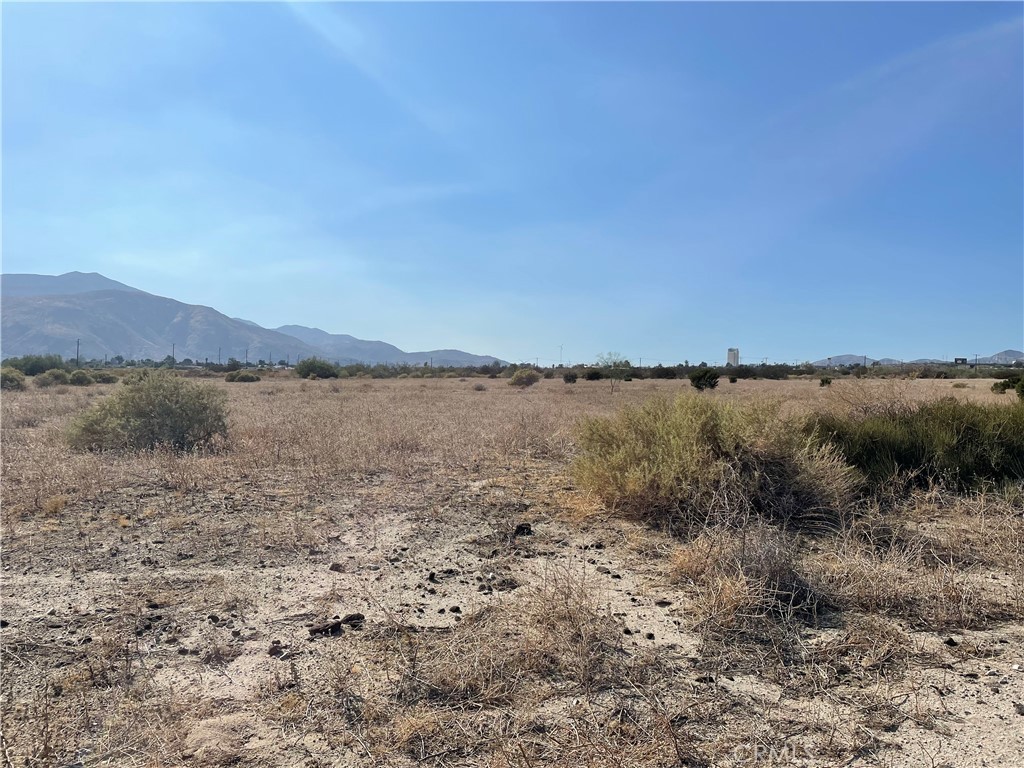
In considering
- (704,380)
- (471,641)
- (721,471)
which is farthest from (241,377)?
(471,641)

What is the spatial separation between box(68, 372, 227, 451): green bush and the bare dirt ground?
3134mm

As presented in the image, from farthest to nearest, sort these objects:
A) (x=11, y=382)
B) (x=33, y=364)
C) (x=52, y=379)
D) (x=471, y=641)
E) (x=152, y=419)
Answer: (x=33, y=364) → (x=52, y=379) → (x=11, y=382) → (x=152, y=419) → (x=471, y=641)

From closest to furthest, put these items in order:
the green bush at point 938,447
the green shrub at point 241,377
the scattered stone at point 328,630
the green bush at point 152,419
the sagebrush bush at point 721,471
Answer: the scattered stone at point 328,630 → the sagebrush bush at point 721,471 → the green bush at point 938,447 → the green bush at point 152,419 → the green shrub at point 241,377

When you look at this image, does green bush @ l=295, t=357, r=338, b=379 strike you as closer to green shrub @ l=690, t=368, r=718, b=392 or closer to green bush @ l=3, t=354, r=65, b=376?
green bush @ l=3, t=354, r=65, b=376

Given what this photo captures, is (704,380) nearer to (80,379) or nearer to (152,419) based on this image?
(152,419)

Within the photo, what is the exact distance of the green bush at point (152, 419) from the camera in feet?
30.7

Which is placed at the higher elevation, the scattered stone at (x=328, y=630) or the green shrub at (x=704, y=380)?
the green shrub at (x=704, y=380)

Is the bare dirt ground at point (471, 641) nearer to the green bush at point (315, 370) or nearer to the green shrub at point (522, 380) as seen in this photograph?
the green shrub at point (522, 380)

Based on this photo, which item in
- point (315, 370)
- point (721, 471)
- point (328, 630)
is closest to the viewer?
point (328, 630)

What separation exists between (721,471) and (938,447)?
367cm

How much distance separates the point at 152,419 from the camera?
9.83 m

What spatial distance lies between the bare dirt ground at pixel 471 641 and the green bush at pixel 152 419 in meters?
3.13

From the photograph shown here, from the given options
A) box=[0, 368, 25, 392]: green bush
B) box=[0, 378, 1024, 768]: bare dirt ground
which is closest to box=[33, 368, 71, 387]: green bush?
box=[0, 368, 25, 392]: green bush

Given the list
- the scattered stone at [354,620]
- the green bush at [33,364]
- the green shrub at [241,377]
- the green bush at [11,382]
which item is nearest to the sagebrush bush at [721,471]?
the scattered stone at [354,620]
